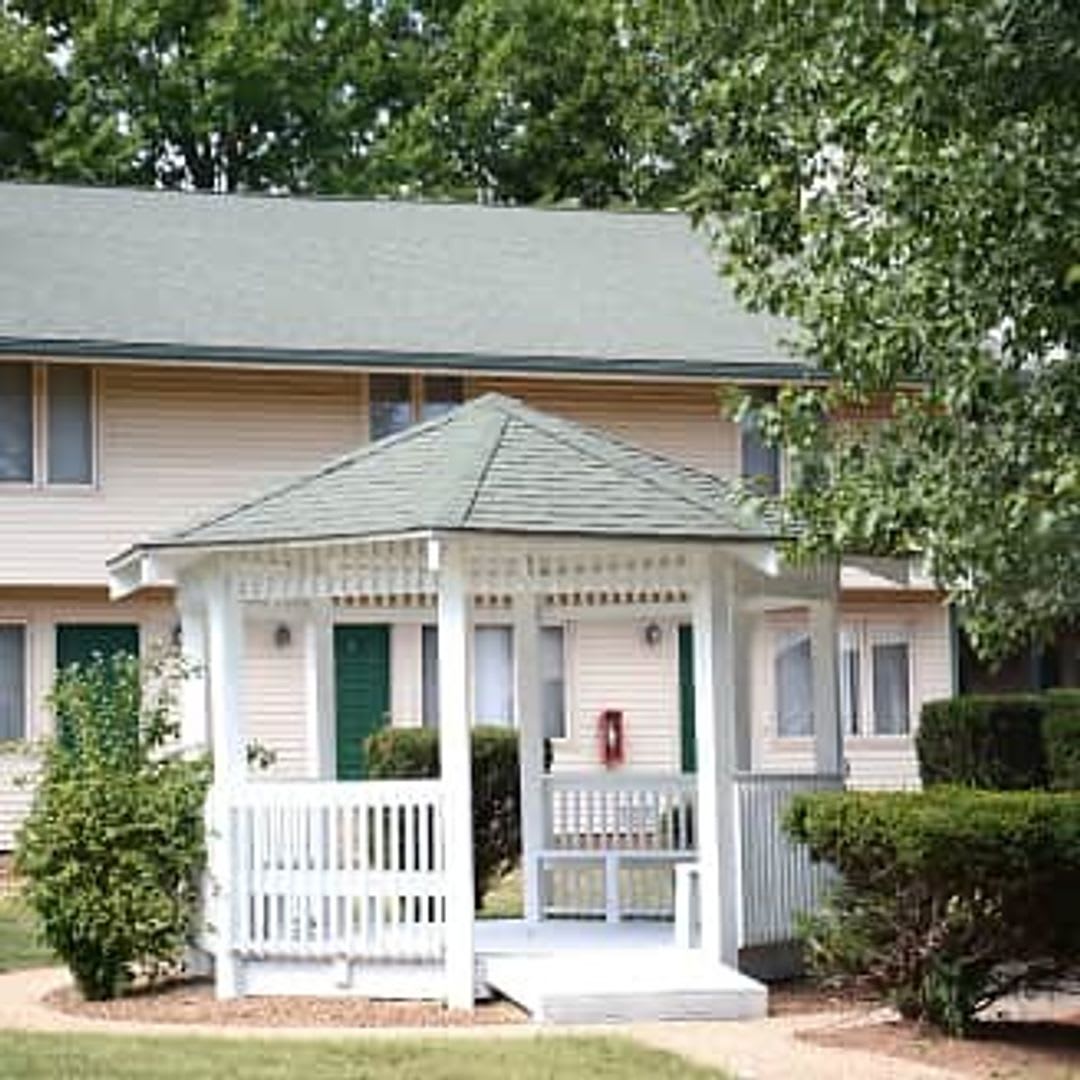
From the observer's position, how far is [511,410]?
1703cm

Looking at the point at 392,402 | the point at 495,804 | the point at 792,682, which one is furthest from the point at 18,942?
the point at 792,682

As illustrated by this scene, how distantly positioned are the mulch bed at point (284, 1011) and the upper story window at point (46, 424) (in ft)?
37.6

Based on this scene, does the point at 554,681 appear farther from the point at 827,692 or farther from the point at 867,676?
the point at 827,692

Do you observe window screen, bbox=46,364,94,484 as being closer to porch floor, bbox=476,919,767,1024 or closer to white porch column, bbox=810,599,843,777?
porch floor, bbox=476,919,767,1024

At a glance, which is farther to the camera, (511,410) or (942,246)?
(511,410)

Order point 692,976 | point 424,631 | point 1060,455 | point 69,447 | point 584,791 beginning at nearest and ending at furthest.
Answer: point 1060,455
point 692,976
point 584,791
point 69,447
point 424,631

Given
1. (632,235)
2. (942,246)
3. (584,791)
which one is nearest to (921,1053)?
(942,246)

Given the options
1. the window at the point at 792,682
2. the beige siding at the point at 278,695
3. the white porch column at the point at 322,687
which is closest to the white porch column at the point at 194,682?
the white porch column at the point at 322,687

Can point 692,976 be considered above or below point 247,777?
below

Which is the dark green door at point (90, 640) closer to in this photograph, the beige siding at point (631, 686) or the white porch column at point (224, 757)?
the beige siding at point (631, 686)

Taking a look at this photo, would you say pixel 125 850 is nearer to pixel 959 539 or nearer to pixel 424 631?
pixel 959 539

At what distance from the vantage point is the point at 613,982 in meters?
14.8

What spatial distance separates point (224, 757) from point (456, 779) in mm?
1629

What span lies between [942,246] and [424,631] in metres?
17.7
